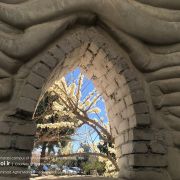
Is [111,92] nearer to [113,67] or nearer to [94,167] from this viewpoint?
[113,67]

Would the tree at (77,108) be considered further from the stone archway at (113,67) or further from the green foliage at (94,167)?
the stone archway at (113,67)

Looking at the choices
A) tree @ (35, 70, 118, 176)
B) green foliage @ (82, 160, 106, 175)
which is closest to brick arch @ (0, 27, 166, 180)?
tree @ (35, 70, 118, 176)

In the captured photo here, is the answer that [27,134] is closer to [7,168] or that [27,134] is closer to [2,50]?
[7,168]

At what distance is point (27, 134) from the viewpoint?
8.73 feet

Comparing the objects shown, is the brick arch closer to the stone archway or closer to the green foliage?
the stone archway

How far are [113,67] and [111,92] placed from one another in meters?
0.37

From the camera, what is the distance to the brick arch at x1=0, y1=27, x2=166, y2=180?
109 inches

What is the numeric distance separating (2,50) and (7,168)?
1110 mm

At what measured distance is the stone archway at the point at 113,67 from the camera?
280 centimetres

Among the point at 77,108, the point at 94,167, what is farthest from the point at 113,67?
the point at 94,167

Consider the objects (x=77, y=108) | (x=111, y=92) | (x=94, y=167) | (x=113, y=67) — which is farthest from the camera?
(x=94, y=167)

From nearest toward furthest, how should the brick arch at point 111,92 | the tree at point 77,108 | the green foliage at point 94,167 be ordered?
the brick arch at point 111,92 < the tree at point 77,108 < the green foliage at point 94,167

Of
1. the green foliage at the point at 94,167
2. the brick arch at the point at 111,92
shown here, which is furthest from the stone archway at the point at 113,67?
the green foliage at the point at 94,167

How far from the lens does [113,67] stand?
134 inches
